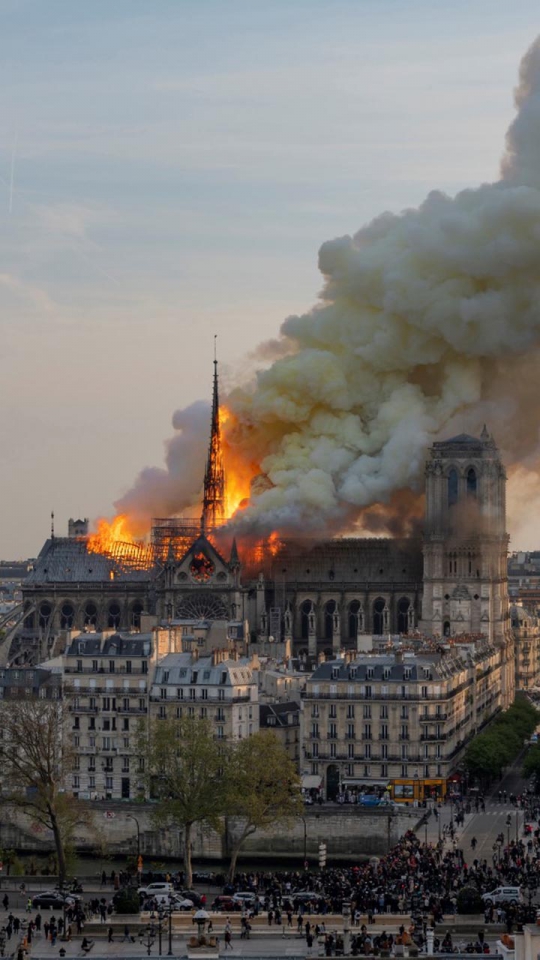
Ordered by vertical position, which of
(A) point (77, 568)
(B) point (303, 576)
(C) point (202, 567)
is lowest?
(B) point (303, 576)

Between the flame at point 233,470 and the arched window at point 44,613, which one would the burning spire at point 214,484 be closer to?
the flame at point 233,470

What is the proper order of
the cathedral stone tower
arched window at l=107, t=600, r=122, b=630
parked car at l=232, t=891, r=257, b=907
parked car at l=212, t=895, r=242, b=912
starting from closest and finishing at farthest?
parked car at l=212, t=895, r=242, b=912, parked car at l=232, t=891, r=257, b=907, the cathedral stone tower, arched window at l=107, t=600, r=122, b=630

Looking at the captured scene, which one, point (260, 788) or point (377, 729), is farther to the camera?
point (377, 729)

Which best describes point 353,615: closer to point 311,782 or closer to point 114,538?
point 114,538

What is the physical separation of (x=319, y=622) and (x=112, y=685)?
54.0 metres

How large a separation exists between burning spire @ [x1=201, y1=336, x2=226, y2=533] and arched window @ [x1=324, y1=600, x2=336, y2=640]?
7.86 m

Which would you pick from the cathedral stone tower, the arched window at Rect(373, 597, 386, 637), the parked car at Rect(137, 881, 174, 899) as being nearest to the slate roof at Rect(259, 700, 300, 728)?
the parked car at Rect(137, 881, 174, 899)

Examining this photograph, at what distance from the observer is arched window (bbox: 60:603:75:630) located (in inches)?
6836

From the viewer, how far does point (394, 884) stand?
307 ft

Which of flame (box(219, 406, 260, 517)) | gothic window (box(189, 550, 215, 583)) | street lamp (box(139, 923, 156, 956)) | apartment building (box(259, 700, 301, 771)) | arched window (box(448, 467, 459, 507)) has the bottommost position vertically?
street lamp (box(139, 923, 156, 956))

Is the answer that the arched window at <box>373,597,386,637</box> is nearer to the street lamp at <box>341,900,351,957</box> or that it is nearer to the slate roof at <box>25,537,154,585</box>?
the slate roof at <box>25,537,154,585</box>

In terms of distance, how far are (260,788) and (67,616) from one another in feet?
229

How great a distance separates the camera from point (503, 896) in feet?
290

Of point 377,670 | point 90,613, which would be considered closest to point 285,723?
point 377,670
